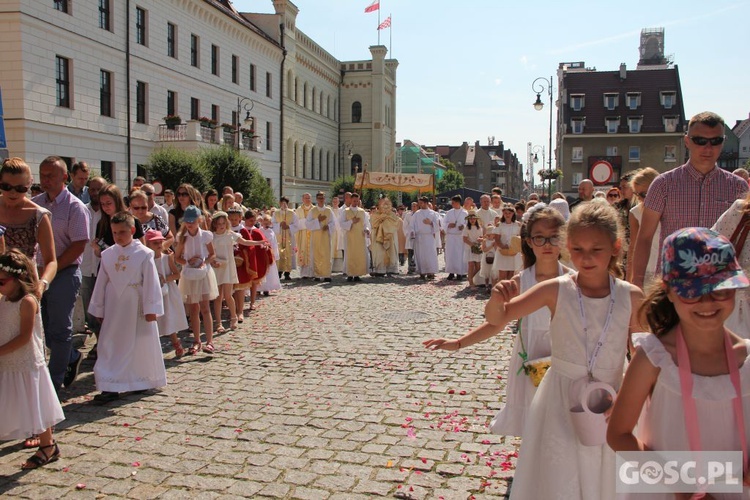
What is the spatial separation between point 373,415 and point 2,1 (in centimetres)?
2573

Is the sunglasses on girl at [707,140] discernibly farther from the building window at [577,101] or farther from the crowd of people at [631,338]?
the building window at [577,101]

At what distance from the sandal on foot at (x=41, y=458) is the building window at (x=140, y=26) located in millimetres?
32206

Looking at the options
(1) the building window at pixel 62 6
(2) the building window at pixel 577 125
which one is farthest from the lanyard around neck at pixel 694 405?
(2) the building window at pixel 577 125

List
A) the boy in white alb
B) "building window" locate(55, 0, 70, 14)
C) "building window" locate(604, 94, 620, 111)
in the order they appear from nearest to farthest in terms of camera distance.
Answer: the boy in white alb → "building window" locate(55, 0, 70, 14) → "building window" locate(604, 94, 620, 111)

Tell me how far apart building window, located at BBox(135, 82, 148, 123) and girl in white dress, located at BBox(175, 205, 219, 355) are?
26.9 meters

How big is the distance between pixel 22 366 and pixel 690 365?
4397mm

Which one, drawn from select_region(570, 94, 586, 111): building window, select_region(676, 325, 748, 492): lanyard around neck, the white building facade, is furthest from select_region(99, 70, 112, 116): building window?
select_region(570, 94, 586, 111): building window

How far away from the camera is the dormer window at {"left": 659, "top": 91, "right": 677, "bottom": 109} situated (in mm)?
68000

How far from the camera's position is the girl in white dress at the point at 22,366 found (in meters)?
4.84

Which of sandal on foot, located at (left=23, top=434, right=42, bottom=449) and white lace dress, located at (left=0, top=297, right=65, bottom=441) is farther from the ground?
white lace dress, located at (left=0, top=297, right=65, bottom=441)

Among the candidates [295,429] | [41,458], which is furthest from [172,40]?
[41,458]

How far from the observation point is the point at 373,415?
6.11 m

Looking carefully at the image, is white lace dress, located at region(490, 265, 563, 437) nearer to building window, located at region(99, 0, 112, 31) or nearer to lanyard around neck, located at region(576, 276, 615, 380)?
lanyard around neck, located at region(576, 276, 615, 380)

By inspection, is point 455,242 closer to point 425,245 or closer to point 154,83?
point 425,245
